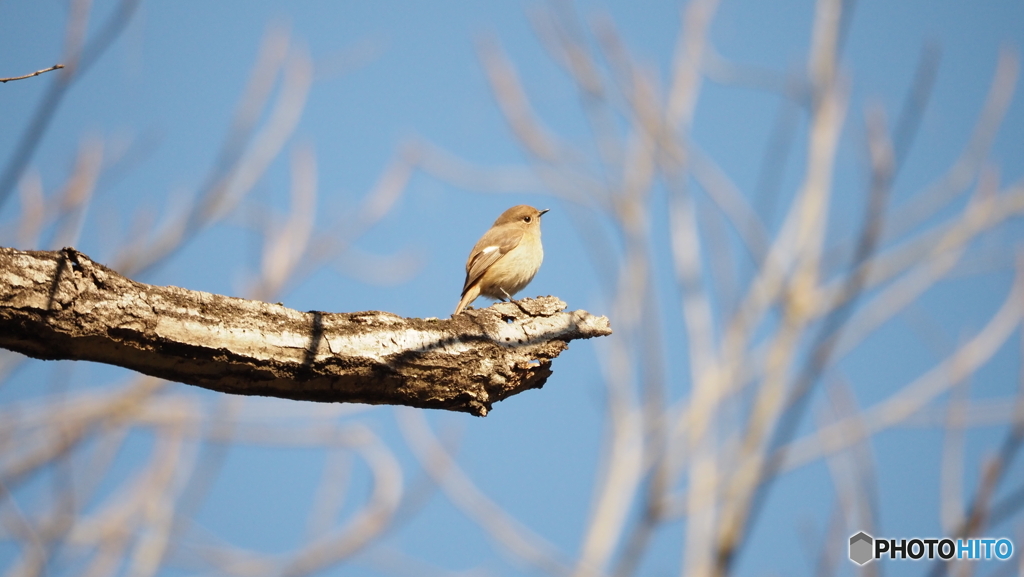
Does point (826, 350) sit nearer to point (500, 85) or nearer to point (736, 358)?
point (736, 358)

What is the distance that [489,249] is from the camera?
7926 millimetres

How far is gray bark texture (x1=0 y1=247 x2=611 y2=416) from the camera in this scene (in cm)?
266

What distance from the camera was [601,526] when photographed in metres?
7.11

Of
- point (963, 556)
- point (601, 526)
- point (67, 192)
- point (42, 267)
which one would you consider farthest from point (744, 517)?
point (67, 192)

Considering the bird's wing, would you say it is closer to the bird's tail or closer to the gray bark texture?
the bird's tail

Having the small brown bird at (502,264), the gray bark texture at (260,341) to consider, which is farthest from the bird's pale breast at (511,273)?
the gray bark texture at (260,341)

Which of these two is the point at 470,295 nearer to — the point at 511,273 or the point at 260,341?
the point at 511,273

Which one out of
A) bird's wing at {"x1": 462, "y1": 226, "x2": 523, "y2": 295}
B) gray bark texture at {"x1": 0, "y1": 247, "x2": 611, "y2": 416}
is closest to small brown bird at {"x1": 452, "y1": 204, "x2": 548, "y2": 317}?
bird's wing at {"x1": 462, "y1": 226, "x2": 523, "y2": 295}

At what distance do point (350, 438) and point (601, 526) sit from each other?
249cm

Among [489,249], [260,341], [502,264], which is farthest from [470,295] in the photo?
[260,341]

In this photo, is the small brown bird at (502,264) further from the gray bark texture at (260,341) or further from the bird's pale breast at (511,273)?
the gray bark texture at (260,341)

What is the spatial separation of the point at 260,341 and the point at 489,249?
5.04 meters

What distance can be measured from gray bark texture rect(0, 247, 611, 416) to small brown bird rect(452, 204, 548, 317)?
Answer: 12.3ft

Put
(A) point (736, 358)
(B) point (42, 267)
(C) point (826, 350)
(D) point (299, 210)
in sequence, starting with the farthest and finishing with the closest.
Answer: (D) point (299, 210)
(A) point (736, 358)
(C) point (826, 350)
(B) point (42, 267)
